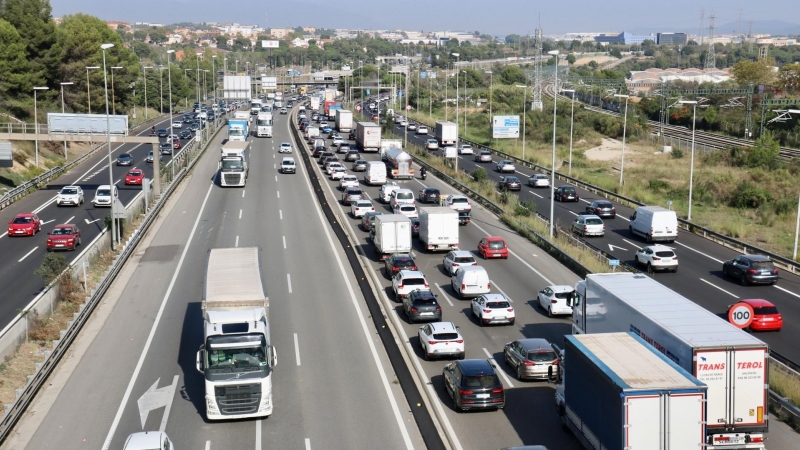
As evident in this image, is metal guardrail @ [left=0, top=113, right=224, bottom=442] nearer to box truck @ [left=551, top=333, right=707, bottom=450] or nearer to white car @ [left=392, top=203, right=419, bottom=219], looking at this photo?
box truck @ [left=551, top=333, right=707, bottom=450]

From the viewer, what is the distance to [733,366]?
63.4 feet

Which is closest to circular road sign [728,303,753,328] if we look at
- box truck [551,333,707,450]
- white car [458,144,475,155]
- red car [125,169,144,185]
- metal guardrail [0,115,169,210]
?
box truck [551,333,707,450]

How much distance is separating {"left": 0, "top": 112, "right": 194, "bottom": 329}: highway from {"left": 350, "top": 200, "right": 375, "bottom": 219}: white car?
14885 mm

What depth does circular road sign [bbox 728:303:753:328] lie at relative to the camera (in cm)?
2902

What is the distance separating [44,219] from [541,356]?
38.3m

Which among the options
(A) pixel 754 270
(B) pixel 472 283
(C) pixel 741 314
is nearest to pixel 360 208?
(B) pixel 472 283

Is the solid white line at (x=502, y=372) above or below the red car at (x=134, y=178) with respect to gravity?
below

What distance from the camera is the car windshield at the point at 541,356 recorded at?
25875 mm

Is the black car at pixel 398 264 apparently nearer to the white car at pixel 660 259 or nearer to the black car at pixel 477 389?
the white car at pixel 660 259

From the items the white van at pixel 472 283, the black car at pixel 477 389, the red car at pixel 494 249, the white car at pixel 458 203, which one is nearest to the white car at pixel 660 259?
the red car at pixel 494 249

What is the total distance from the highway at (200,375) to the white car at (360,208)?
4.14m

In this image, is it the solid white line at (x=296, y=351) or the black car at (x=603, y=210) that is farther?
the black car at (x=603, y=210)

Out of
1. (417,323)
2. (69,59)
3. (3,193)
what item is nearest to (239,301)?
(417,323)

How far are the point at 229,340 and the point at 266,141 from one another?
78348mm
